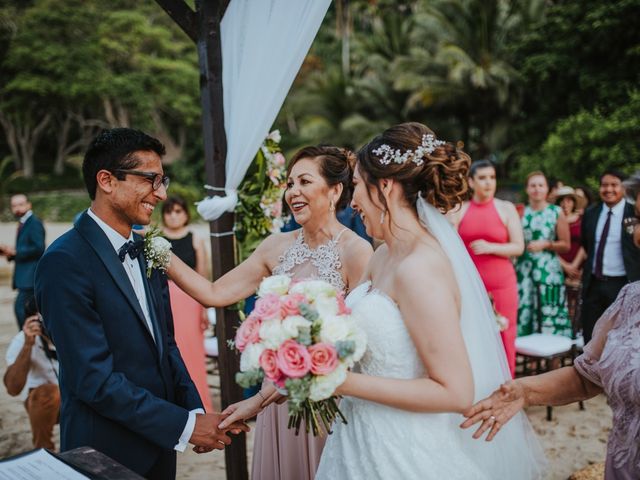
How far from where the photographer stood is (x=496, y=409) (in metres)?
2.27

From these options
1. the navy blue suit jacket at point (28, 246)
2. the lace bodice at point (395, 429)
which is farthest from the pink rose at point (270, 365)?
the navy blue suit jacket at point (28, 246)

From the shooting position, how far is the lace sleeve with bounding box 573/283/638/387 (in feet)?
7.19

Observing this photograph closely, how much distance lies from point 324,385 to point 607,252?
16.1ft

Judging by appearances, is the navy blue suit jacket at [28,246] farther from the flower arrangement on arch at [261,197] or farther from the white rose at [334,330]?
the white rose at [334,330]

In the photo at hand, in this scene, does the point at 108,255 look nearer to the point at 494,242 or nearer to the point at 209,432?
the point at 209,432

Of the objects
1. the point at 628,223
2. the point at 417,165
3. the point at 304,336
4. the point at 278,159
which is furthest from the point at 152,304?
the point at 628,223

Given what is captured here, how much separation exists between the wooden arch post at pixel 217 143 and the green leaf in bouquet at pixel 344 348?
209 cm

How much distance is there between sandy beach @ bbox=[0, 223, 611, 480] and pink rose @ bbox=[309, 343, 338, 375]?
296 cm

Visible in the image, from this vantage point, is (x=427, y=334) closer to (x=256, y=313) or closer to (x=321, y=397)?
(x=321, y=397)

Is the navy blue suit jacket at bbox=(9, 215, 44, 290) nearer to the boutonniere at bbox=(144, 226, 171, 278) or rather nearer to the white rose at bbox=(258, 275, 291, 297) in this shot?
the boutonniere at bbox=(144, 226, 171, 278)

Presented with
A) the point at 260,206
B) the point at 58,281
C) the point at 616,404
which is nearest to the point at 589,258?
the point at 260,206

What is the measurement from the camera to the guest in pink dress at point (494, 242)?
5727mm

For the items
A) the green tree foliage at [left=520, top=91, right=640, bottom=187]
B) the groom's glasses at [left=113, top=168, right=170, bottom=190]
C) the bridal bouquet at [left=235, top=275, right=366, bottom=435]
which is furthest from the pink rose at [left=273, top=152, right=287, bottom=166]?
the green tree foliage at [left=520, top=91, right=640, bottom=187]

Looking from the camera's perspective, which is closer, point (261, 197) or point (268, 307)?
point (268, 307)
